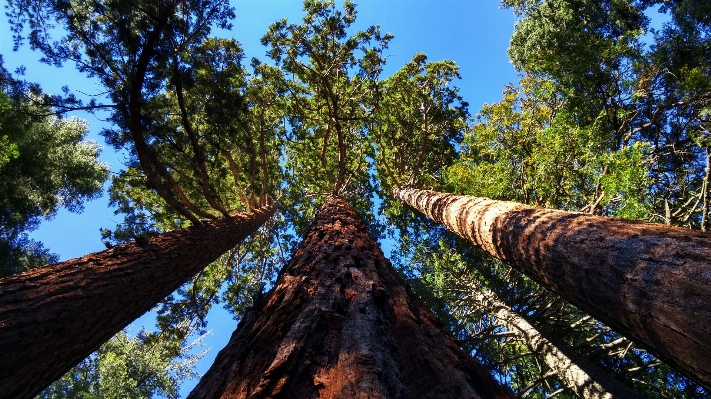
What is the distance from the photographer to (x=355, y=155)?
13242 mm

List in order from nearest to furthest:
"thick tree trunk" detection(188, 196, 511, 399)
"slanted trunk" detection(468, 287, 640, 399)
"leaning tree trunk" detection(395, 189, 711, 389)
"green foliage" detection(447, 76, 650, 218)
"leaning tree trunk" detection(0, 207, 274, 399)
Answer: "thick tree trunk" detection(188, 196, 511, 399)
"leaning tree trunk" detection(395, 189, 711, 389)
"leaning tree trunk" detection(0, 207, 274, 399)
"slanted trunk" detection(468, 287, 640, 399)
"green foliage" detection(447, 76, 650, 218)

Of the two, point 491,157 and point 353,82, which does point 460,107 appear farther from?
point 353,82

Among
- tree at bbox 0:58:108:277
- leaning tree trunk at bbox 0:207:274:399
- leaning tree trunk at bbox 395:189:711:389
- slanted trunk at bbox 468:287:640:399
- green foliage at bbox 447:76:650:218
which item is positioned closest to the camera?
leaning tree trunk at bbox 395:189:711:389

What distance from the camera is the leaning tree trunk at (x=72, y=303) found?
2629mm

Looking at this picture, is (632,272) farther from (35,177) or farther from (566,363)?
(35,177)

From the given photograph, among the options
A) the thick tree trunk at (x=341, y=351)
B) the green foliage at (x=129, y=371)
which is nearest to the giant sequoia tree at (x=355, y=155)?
the thick tree trunk at (x=341, y=351)

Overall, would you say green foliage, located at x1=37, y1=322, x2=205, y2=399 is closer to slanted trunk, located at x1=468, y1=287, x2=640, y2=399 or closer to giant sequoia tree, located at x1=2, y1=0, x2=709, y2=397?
giant sequoia tree, located at x1=2, y1=0, x2=709, y2=397

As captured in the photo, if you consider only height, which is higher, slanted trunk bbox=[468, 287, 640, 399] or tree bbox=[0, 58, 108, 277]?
tree bbox=[0, 58, 108, 277]

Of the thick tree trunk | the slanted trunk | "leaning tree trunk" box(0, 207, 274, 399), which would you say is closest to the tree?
"leaning tree trunk" box(0, 207, 274, 399)

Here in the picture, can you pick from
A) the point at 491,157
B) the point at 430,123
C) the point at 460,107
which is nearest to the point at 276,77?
the point at 430,123

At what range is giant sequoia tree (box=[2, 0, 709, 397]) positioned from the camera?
171 cm

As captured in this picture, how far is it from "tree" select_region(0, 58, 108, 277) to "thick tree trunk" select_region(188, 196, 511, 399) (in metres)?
8.95

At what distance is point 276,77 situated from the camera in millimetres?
10047

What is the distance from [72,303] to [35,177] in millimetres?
11192
